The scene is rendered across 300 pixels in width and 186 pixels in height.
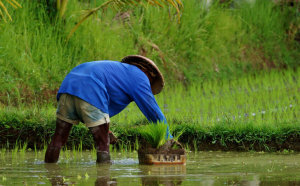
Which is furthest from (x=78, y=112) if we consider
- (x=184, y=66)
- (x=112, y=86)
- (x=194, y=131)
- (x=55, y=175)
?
(x=184, y=66)

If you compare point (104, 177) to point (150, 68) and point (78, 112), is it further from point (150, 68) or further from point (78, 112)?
point (150, 68)

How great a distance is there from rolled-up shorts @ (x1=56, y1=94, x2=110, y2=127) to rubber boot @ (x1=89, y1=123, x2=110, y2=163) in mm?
46

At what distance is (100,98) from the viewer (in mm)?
5000

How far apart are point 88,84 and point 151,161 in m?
0.89

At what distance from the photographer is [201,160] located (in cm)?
557

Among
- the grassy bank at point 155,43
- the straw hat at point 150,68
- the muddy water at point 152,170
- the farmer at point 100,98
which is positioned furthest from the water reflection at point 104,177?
the grassy bank at point 155,43

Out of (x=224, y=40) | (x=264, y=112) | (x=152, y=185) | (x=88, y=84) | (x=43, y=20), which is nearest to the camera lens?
(x=152, y=185)

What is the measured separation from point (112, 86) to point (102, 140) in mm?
500

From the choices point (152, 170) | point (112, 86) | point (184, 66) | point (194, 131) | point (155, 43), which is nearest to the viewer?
point (152, 170)

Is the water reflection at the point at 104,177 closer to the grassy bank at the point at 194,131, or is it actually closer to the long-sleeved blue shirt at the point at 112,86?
the long-sleeved blue shirt at the point at 112,86

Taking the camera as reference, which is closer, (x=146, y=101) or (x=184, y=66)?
(x=146, y=101)

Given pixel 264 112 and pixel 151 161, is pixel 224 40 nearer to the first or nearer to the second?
pixel 264 112

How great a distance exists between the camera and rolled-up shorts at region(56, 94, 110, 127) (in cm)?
498

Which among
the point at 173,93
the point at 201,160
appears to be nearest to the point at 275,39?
the point at 173,93
